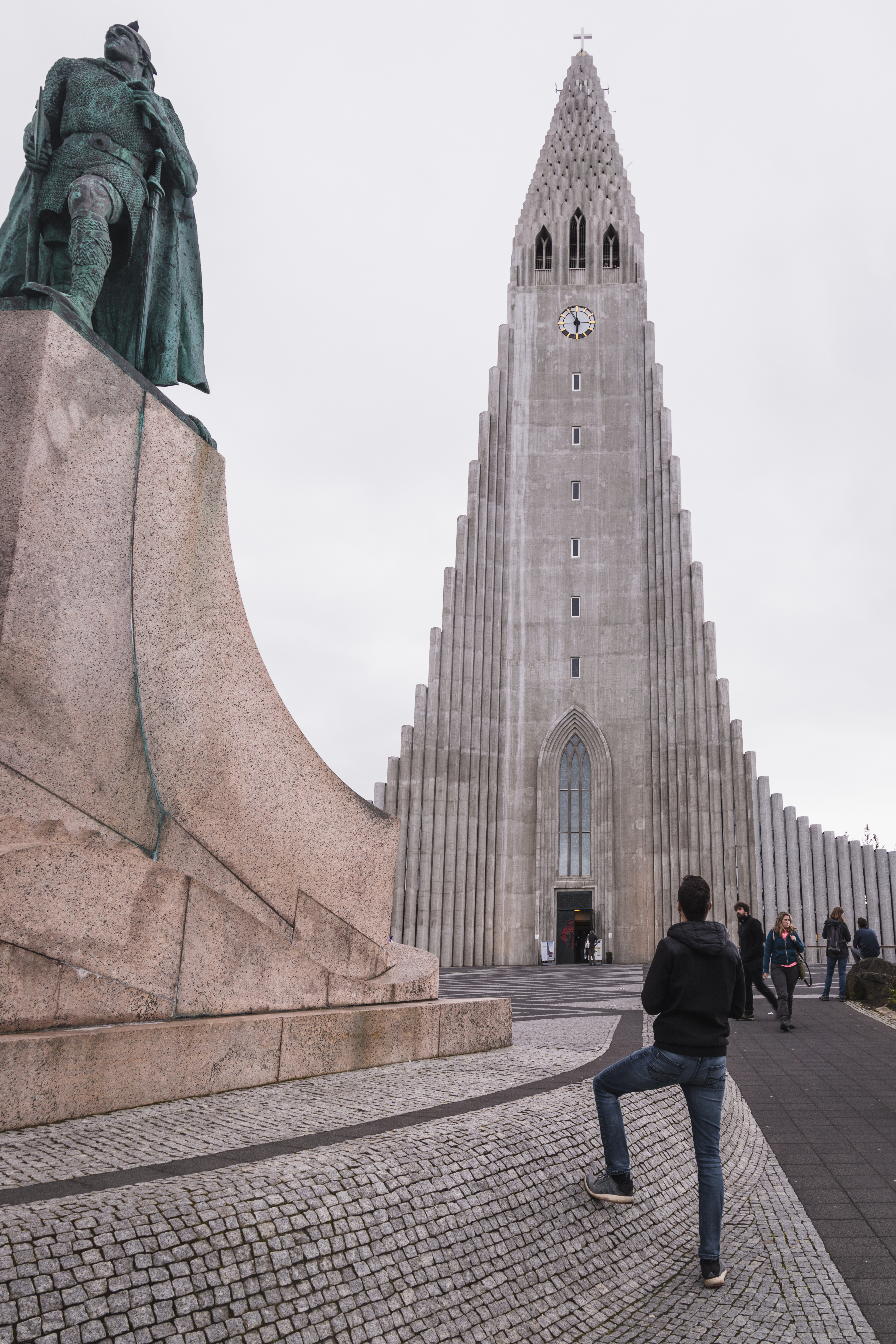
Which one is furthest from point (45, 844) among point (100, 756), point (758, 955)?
point (758, 955)

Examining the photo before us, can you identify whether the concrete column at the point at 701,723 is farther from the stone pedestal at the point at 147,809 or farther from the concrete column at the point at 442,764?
the stone pedestal at the point at 147,809

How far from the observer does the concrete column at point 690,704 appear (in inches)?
1193

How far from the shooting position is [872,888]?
36.9 m

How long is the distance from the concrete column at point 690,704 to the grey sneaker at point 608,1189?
26527 mm

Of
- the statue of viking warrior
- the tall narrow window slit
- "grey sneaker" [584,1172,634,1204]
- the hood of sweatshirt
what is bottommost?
"grey sneaker" [584,1172,634,1204]

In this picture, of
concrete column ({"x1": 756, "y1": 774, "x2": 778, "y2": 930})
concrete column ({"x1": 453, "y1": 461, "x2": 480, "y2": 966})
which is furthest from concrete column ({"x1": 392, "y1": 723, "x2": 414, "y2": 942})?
concrete column ({"x1": 756, "y1": 774, "x2": 778, "y2": 930})

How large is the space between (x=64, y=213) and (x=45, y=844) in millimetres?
4167

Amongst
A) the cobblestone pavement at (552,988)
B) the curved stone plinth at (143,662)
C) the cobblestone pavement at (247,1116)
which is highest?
the curved stone plinth at (143,662)

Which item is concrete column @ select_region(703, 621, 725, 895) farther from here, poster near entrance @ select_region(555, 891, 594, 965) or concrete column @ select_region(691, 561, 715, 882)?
poster near entrance @ select_region(555, 891, 594, 965)

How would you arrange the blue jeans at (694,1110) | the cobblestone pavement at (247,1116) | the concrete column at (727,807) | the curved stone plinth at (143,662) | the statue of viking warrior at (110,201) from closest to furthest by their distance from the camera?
1. the cobblestone pavement at (247,1116)
2. the blue jeans at (694,1110)
3. the curved stone plinth at (143,662)
4. the statue of viking warrior at (110,201)
5. the concrete column at (727,807)

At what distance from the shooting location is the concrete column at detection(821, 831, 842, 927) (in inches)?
1426

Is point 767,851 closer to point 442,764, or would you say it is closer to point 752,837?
point 752,837

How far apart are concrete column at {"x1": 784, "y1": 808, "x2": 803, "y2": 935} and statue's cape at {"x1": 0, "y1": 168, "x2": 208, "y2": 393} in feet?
111

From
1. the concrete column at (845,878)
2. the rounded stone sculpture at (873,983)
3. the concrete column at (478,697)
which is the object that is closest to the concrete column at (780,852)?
the concrete column at (845,878)
